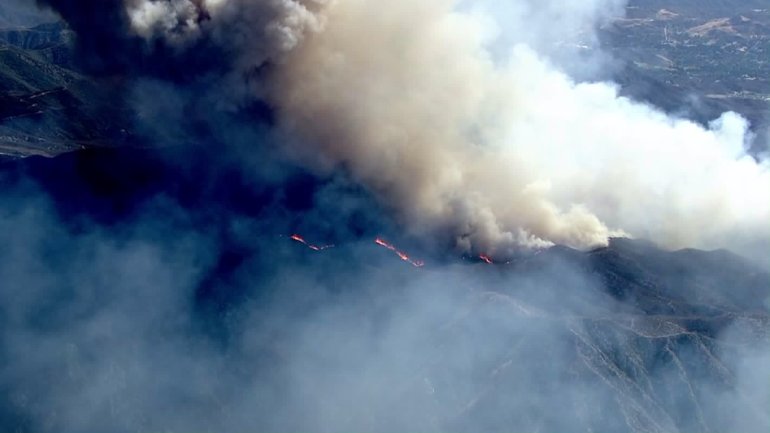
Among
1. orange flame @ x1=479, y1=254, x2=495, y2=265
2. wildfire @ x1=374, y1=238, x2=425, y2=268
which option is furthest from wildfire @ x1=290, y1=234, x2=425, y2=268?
orange flame @ x1=479, y1=254, x2=495, y2=265

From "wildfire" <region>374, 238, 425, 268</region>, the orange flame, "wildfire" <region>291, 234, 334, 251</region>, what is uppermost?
the orange flame

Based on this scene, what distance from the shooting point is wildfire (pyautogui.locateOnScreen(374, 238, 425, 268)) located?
60.2 m

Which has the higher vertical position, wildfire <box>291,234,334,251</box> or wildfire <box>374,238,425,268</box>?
wildfire <box>374,238,425,268</box>

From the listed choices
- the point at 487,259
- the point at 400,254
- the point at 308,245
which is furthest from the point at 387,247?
the point at 487,259

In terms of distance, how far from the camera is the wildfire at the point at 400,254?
2368 inches

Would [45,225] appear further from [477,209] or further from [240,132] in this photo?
[477,209]

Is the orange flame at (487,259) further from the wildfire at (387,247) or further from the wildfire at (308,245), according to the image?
the wildfire at (308,245)

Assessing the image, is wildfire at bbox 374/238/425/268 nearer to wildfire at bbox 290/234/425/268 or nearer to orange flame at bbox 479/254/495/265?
wildfire at bbox 290/234/425/268

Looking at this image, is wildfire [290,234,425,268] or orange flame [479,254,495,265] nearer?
wildfire [290,234,425,268]

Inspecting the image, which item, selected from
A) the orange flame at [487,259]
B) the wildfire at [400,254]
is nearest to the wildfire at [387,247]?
the wildfire at [400,254]

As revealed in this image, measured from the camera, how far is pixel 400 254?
60.8 metres

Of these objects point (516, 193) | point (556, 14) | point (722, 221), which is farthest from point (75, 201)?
point (556, 14)

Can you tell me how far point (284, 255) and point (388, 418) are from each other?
48.8 ft

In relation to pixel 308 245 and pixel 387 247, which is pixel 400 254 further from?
pixel 308 245
